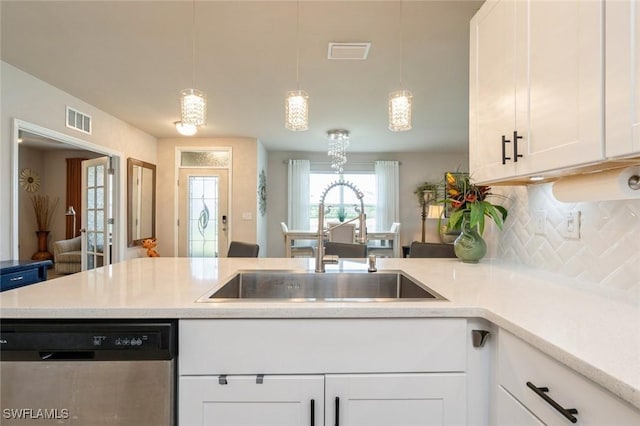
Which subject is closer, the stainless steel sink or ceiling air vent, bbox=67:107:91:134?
the stainless steel sink

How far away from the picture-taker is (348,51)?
2660 millimetres

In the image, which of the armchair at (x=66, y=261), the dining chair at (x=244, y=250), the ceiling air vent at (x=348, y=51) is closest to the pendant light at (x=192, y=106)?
the dining chair at (x=244, y=250)

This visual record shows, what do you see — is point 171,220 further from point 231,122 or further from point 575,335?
point 575,335

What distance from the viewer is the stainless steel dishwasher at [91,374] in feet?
3.27

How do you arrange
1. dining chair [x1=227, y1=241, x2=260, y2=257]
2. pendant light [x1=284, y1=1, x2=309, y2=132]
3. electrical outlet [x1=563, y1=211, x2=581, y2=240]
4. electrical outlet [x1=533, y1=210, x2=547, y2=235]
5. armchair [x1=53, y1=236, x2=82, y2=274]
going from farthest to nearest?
armchair [x1=53, y1=236, x2=82, y2=274], dining chair [x1=227, y1=241, x2=260, y2=257], pendant light [x1=284, y1=1, x2=309, y2=132], electrical outlet [x1=533, y1=210, x2=547, y2=235], electrical outlet [x1=563, y1=211, x2=581, y2=240]

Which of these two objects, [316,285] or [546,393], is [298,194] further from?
[546,393]

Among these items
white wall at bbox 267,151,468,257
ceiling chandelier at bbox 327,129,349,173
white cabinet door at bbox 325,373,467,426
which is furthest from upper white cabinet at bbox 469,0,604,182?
white wall at bbox 267,151,468,257

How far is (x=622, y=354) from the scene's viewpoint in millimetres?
679

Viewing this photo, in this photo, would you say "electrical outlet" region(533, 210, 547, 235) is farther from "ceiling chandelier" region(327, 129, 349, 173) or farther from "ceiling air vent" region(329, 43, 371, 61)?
"ceiling chandelier" region(327, 129, 349, 173)

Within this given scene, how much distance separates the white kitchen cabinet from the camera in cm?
64

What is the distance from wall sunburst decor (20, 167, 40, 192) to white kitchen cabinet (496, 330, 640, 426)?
8309 millimetres

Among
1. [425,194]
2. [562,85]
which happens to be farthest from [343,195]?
[562,85]

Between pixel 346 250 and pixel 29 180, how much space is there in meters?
7.20

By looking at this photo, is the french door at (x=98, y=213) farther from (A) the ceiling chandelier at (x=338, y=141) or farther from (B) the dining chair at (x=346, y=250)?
(B) the dining chair at (x=346, y=250)
